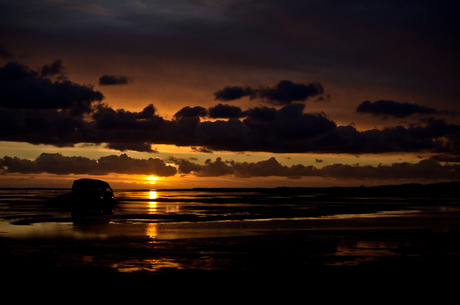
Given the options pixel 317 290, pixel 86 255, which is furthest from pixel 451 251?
pixel 86 255

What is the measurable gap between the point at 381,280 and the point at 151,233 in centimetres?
1461

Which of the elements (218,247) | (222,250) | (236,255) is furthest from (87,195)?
(236,255)

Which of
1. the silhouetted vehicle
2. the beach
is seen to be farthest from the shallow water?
the silhouetted vehicle

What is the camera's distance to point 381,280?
12539 mm

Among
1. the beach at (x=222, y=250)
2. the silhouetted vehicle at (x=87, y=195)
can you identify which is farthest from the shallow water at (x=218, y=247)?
the silhouetted vehicle at (x=87, y=195)

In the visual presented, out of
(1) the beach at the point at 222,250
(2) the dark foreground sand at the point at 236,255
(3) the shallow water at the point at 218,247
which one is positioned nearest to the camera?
(2) the dark foreground sand at the point at 236,255

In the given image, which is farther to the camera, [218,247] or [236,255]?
[218,247]

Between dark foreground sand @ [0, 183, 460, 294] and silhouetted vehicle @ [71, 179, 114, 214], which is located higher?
silhouetted vehicle @ [71, 179, 114, 214]

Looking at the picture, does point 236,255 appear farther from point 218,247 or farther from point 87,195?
point 87,195

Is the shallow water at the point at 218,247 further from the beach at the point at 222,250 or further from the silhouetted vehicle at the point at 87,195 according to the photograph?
the silhouetted vehicle at the point at 87,195

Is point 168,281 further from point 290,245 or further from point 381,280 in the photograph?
point 290,245

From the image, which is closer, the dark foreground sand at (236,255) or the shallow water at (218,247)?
the dark foreground sand at (236,255)

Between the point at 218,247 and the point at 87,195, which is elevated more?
the point at 87,195

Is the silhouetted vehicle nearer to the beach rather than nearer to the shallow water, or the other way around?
the shallow water
